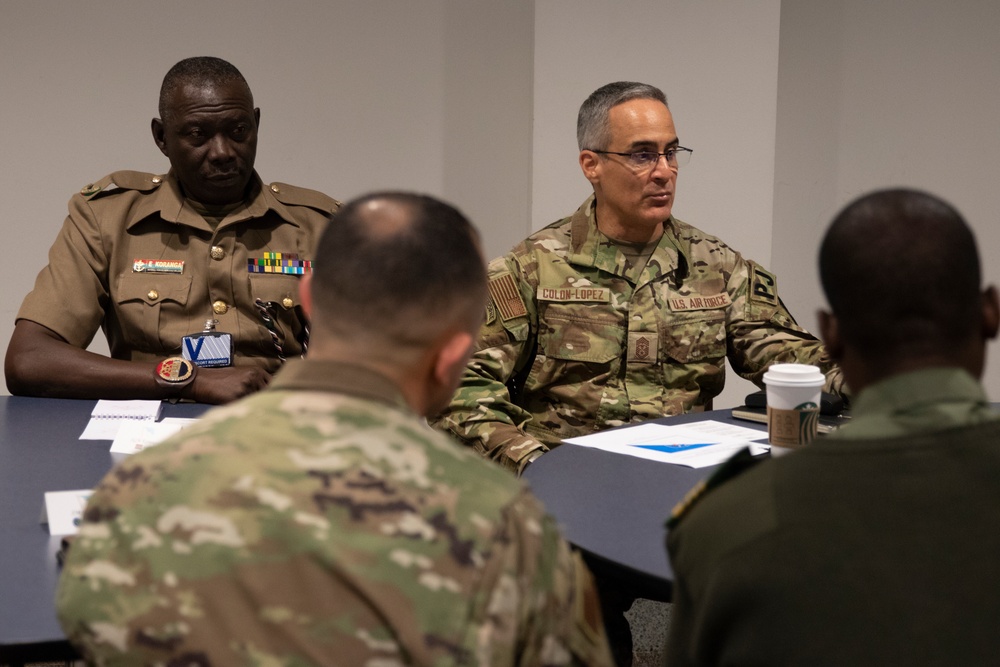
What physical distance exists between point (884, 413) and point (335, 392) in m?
0.55

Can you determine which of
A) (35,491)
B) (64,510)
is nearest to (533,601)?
(64,510)

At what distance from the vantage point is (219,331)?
2.81 m

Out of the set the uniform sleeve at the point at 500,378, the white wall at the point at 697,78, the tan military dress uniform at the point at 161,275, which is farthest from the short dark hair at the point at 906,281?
the white wall at the point at 697,78

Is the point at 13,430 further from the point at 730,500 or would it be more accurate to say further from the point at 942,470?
the point at 942,470

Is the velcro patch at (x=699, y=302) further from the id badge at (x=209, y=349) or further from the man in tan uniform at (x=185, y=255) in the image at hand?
the id badge at (x=209, y=349)

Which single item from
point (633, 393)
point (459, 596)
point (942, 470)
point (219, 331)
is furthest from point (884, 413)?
point (219, 331)

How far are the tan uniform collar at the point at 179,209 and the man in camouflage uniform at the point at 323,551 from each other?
75.8 inches

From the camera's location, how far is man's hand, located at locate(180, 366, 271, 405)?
8.13 feet

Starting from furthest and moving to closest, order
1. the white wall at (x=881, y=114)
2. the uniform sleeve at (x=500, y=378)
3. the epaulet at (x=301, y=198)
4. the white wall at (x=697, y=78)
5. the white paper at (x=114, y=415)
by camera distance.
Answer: the white wall at (x=881, y=114) < the white wall at (x=697, y=78) < the epaulet at (x=301, y=198) < the uniform sleeve at (x=500, y=378) < the white paper at (x=114, y=415)

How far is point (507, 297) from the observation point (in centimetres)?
271

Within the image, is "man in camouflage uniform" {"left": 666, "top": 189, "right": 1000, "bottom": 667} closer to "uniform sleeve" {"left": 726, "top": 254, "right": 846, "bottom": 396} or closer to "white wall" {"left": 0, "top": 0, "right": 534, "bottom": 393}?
"uniform sleeve" {"left": 726, "top": 254, "right": 846, "bottom": 396}

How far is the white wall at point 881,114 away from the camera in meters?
4.02

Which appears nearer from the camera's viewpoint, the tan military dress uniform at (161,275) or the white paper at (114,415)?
the white paper at (114,415)

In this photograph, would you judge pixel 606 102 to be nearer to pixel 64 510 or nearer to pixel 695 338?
pixel 695 338
